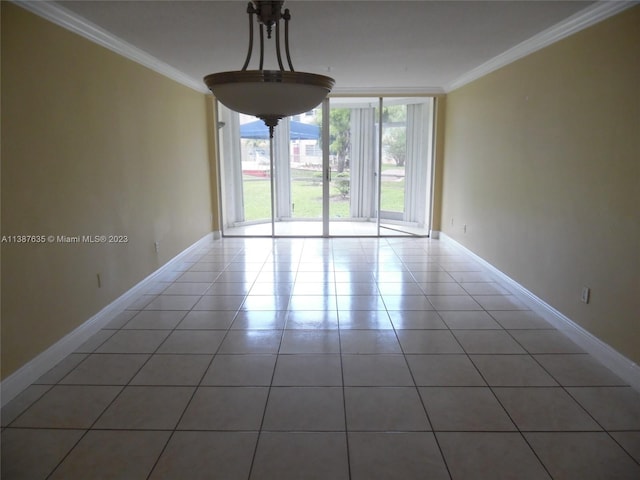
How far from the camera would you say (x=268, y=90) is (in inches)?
58.8

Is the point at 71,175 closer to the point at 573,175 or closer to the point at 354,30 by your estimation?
the point at 354,30

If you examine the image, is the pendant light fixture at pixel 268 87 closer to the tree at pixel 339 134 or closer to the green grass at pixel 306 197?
the tree at pixel 339 134

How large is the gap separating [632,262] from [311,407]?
201 cm

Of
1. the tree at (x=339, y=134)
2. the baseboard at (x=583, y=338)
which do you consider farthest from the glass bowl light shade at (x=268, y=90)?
the tree at (x=339, y=134)

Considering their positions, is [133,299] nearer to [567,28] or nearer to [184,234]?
[184,234]

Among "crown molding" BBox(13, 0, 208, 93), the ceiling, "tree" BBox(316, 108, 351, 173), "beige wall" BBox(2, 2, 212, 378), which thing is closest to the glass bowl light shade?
the ceiling

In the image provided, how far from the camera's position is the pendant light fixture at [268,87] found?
1.46m

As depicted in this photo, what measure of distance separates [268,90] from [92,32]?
8.13 feet

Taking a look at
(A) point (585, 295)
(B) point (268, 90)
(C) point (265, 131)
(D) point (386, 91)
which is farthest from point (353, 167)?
(B) point (268, 90)

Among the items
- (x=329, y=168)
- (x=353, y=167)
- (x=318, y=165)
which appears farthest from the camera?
(x=353, y=167)

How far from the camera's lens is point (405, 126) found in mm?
7133

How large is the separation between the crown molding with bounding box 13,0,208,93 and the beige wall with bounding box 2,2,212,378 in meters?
0.06

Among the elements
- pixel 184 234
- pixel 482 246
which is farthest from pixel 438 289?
pixel 184 234

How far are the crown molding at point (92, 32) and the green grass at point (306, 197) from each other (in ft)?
8.82
